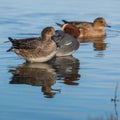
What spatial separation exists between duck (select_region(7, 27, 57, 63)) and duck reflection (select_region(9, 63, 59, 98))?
0.62ft

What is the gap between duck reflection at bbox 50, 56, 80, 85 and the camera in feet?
38.1

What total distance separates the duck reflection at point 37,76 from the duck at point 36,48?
19 centimetres

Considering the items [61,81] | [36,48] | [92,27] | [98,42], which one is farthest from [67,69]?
[92,27]

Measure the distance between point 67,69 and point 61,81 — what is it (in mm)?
1396

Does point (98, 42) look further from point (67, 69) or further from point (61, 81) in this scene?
point (61, 81)

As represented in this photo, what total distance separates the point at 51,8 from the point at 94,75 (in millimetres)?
11402

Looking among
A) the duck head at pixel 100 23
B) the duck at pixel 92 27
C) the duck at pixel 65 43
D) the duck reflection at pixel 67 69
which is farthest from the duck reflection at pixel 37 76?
the duck head at pixel 100 23

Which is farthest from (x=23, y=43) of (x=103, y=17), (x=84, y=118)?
(x=103, y=17)

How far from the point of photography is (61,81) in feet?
37.3

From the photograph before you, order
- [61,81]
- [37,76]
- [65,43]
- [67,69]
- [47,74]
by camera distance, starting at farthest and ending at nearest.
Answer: [65,43] → [67,69] → [47,74] → [37,76] → [61,81]

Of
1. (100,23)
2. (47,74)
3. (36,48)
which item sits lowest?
(100,23)

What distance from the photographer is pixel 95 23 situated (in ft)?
66.2

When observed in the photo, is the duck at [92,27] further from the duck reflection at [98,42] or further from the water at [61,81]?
the duck reflection at [98,42]

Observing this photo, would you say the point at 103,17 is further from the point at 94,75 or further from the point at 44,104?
the point at 44,104
